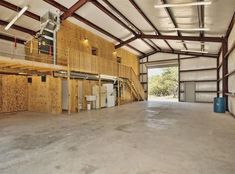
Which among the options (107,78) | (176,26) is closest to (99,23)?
(107,78)

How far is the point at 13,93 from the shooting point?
9.91m

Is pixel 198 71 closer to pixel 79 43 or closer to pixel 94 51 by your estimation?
pixel 94 51

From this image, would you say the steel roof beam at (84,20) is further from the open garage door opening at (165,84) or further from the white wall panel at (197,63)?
the open garage door opening at (165,84)

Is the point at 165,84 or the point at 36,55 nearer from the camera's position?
the point at 36,55

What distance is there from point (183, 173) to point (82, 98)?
325 inches

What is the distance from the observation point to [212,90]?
14.7 metres

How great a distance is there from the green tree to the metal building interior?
9.07 meters

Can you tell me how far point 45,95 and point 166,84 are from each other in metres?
21.1

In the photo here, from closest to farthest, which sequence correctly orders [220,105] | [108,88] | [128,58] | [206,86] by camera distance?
[220,105] → [108,88] → [206,86] → [128,58]

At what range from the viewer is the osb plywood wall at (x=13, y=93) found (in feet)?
31.2

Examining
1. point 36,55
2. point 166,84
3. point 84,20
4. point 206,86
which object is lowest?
point 206,86

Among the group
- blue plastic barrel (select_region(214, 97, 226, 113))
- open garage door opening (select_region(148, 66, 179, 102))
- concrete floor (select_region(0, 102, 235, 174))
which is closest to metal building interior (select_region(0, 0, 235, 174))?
concrete floor (select_region(0, 102, 235, 174))

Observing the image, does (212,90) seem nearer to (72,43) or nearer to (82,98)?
(82,98)

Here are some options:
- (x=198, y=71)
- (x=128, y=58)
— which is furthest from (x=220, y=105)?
(x=128, y=58)
